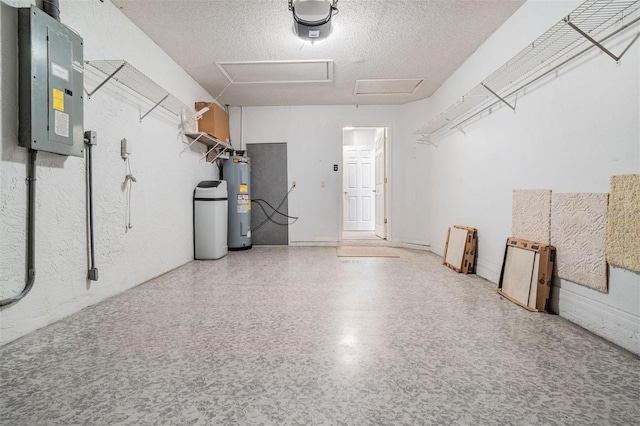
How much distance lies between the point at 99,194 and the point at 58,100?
759 millimetres

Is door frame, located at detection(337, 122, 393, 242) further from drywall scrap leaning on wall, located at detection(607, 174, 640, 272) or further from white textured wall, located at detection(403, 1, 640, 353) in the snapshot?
drywall scrap leaning on wall, located at detection(607, 174, 640, 272)

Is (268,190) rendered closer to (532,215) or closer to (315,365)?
(532,215)

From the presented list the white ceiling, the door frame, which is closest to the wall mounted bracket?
the white ceiling

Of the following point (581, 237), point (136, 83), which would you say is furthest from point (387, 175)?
point (136, 83)

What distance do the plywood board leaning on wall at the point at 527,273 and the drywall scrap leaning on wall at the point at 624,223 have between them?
41cm

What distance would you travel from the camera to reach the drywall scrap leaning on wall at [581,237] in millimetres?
1725

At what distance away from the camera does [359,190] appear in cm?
750

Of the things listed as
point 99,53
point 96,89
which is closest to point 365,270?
point 96,89

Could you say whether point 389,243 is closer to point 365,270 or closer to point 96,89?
point 365,270

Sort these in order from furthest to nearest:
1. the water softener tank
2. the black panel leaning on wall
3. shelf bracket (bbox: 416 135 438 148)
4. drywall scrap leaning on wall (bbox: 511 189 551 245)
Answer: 1. the black panel leaning on wall
2. the water softener tank
3. shelf bracket (bbox: 416 135 438 148)
4. drywall scrap leaning on wall (bbox: 511 189 551 245)

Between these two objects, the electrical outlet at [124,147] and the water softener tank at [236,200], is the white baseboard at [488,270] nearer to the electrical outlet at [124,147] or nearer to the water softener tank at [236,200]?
the water softener tank at [236,200]

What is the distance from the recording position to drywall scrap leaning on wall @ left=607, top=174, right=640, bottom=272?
4.95 feet

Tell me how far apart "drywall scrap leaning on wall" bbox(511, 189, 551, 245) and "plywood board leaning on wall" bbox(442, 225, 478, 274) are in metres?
0.66

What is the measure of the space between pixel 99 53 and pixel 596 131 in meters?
3.63
